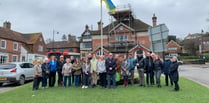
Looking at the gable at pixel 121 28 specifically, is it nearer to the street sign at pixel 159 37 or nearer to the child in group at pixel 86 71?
the street sign at pixel 159 37

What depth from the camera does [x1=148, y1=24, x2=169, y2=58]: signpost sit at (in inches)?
396

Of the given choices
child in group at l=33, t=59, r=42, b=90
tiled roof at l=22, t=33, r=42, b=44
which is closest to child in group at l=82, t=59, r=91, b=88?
child in group at l=33, t=59, r=42, b=90

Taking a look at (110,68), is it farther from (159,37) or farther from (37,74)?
(37,74)

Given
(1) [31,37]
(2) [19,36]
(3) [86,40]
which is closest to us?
(2) [19,36]

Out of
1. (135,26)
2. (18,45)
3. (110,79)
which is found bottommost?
(110,79)

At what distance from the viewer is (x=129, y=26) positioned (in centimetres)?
4244

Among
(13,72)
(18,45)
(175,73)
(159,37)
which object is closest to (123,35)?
(18,45)

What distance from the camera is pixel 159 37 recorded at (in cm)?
1045

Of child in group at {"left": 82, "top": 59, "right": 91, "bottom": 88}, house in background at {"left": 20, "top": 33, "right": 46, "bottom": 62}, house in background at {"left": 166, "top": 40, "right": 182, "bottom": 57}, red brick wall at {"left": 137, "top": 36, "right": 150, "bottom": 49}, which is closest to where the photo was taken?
child in group at {"left": 82, "top": 59, "right": 91, "bottom": 88}

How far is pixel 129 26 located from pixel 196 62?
20.4 m

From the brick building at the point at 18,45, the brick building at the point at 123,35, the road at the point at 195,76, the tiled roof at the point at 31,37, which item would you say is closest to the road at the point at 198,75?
the road at the point at 195,76

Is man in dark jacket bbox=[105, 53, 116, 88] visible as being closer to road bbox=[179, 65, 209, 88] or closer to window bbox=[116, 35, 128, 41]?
road bbox=[179, 65, 209, 88]

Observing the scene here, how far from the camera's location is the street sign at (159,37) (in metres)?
10.1

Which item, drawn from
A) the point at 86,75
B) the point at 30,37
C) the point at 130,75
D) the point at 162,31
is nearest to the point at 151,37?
the point at 162,31
